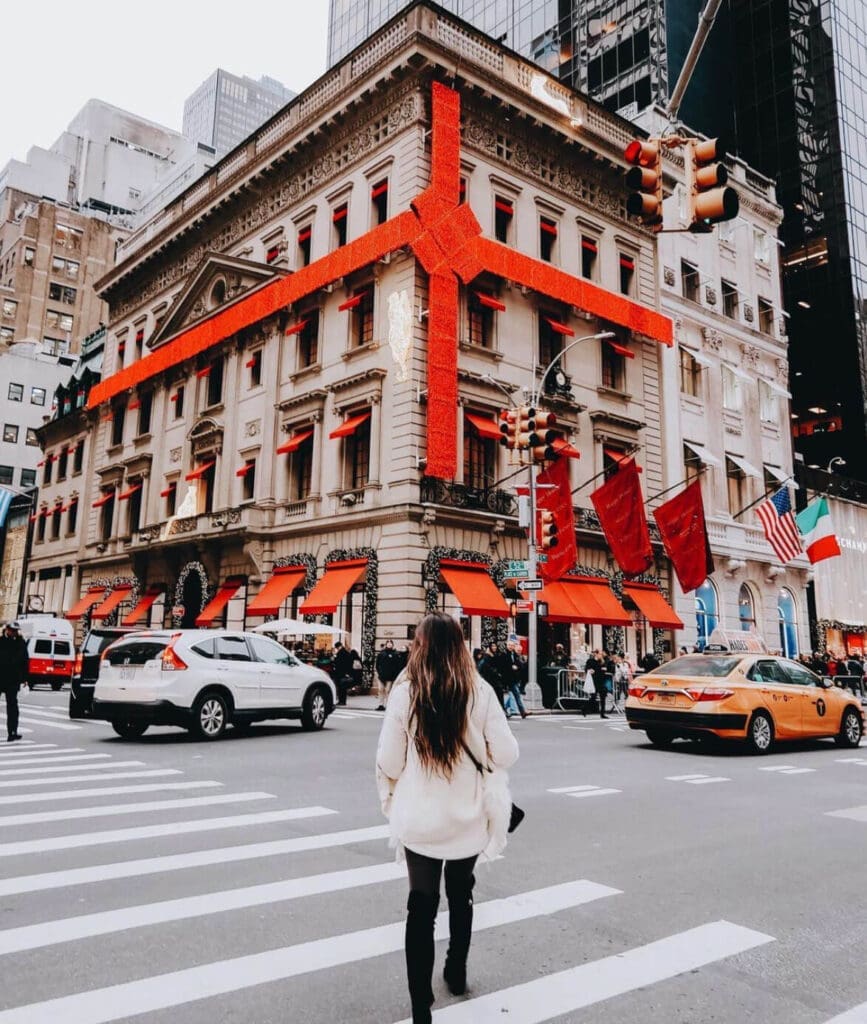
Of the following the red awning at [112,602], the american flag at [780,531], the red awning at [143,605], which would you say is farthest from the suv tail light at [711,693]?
the red awning at [112,602]

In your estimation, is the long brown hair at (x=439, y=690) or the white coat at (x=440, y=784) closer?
the white coat at (x=440, y=784)

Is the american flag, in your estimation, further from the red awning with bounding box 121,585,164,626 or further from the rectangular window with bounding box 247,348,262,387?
the red awning with bounding box 121,585,164,626

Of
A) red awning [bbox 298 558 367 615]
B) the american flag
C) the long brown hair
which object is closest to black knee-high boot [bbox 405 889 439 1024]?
the long brown hair

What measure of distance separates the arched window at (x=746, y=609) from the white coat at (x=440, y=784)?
117 feet

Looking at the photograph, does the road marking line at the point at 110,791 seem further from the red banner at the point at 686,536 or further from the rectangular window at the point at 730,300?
the rectangular window at the point at 730,300

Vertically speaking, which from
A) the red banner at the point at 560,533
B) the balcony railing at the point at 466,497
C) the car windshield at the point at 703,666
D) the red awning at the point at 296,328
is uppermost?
the red awning at the point at 296,328

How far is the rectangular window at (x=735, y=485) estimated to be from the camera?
123ft

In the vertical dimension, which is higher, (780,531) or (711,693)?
(780,531)

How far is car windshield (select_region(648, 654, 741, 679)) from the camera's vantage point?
1342 cm

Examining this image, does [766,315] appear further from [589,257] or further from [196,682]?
[196,682]

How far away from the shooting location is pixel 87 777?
9.79 m

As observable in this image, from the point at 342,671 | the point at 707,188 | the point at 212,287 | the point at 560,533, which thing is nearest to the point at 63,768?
the point at 707,188

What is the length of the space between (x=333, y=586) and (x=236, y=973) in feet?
76.8

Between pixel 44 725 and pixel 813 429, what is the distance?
55332 millimetres
